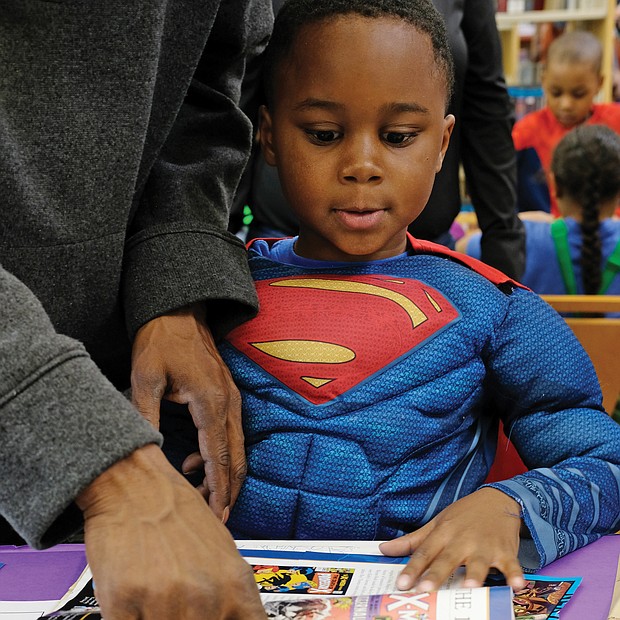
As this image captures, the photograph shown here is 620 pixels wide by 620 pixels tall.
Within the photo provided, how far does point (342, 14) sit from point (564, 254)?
5.50 feet

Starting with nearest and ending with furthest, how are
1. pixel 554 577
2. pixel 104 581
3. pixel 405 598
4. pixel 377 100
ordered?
1. pixel 104 581
2. pixel 405 598
3. pixel 554 577
4. pixel 377 100

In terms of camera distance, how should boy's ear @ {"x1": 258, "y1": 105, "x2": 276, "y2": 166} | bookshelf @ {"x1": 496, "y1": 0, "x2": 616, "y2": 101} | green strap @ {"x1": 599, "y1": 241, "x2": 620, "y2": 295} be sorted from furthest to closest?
bookshelf @ {"x1": 496, "y1": 0, "x2": 616, "y2": 101}
green strap @ {"x1": 599, "y1": 241, "x2": 620, "y2": 295}
boy's ear @ {"x1": 258, "y1": 105, "x2": 276, "y2": 166}

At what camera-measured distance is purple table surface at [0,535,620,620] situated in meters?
0.89

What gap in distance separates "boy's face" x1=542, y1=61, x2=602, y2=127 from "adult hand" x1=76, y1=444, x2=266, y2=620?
13.6 ft

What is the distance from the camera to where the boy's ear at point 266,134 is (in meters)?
1.31

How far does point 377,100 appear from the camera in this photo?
116 cm

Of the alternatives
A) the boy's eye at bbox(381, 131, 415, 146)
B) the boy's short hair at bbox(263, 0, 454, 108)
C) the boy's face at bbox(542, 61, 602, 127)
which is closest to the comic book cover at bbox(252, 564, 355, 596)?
the boy's eye at bbox(381, 131, 415, 146)

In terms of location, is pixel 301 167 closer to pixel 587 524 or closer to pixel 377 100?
pixel 377 100

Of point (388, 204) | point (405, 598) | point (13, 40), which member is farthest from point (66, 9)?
point (405, 598)

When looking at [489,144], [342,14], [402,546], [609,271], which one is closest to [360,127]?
[342,14]

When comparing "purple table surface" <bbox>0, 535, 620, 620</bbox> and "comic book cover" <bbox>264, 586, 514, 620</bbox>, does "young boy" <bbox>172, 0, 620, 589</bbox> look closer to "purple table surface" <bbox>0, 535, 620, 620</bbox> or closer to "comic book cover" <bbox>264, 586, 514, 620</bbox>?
"purple table surface" <bbox>0, 535, 620, 620</bbox>

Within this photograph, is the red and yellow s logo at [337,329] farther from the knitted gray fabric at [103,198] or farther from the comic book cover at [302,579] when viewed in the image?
the comic book cover at [302,579]

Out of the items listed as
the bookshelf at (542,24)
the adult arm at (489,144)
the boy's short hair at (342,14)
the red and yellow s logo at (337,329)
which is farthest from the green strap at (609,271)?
the bookshelf at (542,24)

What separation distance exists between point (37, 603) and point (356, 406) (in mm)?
409
